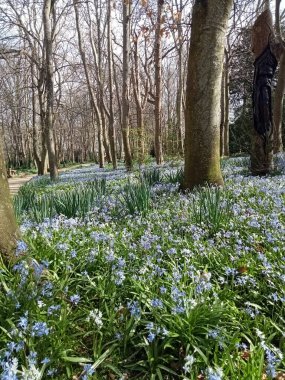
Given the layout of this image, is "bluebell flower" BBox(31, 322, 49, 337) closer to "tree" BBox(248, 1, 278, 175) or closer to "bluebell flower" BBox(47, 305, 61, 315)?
"bluebell flower" BBox(47, 305, 61, 315)

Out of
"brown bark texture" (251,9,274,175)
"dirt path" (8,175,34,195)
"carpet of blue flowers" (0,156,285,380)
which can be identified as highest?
"brown bark texture" (251,9,274,175)

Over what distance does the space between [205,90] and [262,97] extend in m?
2.37

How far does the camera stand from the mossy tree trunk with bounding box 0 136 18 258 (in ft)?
7.23

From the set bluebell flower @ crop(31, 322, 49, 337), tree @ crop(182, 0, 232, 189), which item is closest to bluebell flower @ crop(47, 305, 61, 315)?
bluebell flower @ crop(31, 322, 49, 337)

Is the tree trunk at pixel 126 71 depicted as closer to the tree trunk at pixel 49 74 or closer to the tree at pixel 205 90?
the tree trunk at pixel 49 74

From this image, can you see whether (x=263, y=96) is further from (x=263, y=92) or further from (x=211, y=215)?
(x=211, y=215)

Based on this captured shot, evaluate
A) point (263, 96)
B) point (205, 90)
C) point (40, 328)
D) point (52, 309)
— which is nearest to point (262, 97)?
point (263, 96)

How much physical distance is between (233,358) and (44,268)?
3.88ft

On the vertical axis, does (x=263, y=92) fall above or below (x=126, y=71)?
below

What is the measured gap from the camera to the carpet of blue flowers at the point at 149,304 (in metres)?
1.56

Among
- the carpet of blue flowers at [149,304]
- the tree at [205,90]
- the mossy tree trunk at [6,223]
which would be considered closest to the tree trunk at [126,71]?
the tree at [205,90]

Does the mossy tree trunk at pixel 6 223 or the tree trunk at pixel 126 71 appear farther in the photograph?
the tree trunk at pixel 126 71

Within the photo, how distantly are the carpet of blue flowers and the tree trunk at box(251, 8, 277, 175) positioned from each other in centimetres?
362

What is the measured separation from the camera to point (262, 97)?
6742 mm
